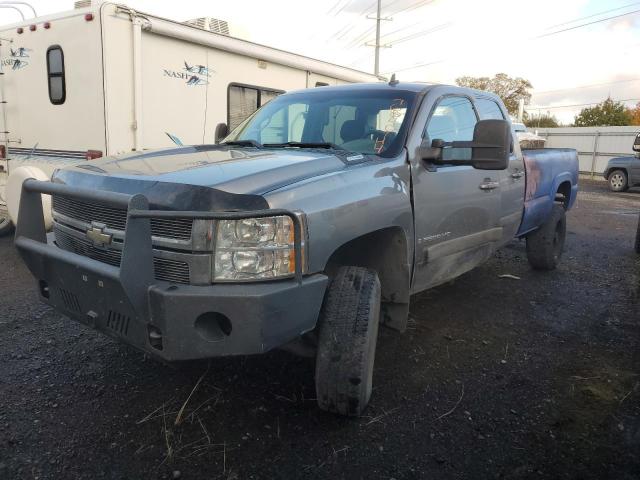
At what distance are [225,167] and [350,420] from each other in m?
1.50

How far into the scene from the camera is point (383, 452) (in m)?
2.54

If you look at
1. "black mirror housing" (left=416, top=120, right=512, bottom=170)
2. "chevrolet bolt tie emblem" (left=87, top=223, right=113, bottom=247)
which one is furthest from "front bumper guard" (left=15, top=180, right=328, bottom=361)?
"black mirror housing" (left=416, top=120, right=512, bottom=170)

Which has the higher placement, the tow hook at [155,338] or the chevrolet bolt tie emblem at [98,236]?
the chevrolet bolt tie emblem at [98,236]

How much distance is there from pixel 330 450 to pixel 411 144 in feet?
6.14

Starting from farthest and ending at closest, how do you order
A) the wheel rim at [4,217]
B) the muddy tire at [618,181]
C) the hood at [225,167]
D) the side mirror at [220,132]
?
the muddy tire at [618,181]
the wheel rim at [4,217]
the side mirror at [220,132]
the hood at [225,167]

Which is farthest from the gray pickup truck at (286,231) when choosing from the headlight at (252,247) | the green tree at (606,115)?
the green tree at (606,115)

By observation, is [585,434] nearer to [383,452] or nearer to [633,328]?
[383,452]

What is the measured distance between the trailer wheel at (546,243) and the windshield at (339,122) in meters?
3.09

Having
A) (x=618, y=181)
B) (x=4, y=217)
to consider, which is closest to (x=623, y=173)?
(x=618, y=181)

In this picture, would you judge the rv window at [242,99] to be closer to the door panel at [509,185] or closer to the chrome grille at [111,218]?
the door panel at [509,185]

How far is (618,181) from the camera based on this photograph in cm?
1783

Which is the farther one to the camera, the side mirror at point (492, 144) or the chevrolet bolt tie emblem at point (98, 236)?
the side mirror at point (492, 144)

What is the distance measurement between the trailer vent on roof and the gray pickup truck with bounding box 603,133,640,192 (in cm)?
1503

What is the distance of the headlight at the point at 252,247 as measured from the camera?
224 centimetres
